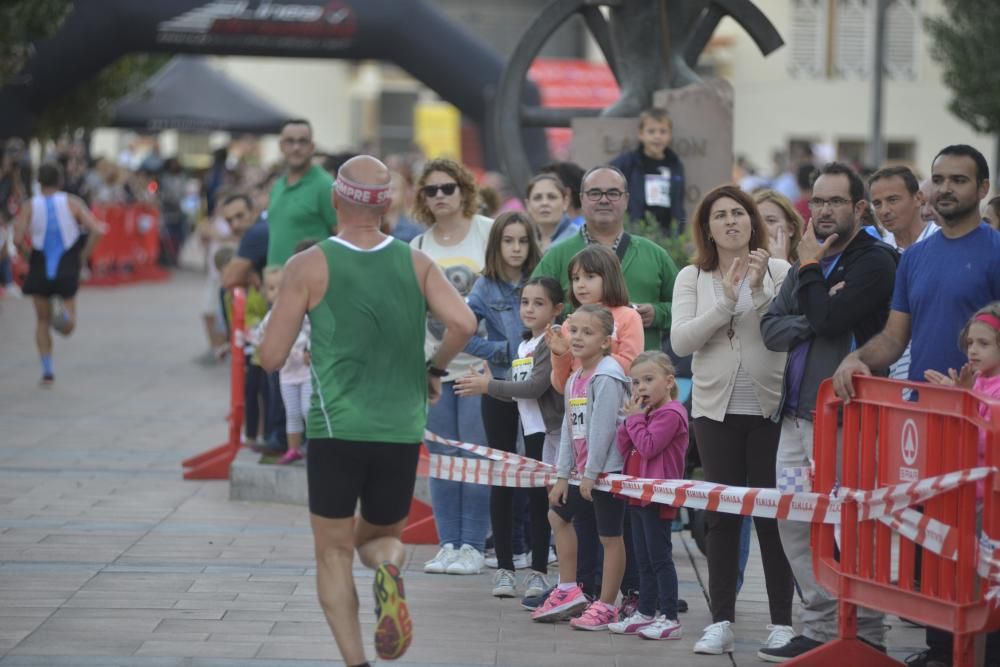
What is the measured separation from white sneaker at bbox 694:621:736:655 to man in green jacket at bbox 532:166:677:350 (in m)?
1.52

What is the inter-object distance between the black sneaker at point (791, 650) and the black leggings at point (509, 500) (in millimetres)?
1404

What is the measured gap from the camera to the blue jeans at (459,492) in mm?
7879

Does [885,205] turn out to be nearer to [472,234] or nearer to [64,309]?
[472,234]

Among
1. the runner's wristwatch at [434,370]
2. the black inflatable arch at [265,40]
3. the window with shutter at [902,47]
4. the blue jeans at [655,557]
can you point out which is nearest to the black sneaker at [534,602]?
the blue jeans at [655,557]

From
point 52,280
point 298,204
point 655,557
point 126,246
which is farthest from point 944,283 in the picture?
point 126,246

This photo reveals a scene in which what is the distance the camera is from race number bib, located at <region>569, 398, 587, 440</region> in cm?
664

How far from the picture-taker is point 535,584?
723cm

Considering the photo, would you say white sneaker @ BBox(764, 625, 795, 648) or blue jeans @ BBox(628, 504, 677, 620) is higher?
blue jeans @ BBox(628, 504, 677, 620)

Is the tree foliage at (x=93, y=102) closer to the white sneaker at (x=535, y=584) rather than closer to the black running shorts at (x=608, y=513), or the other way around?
the white sneaker at (x=535, y=584)

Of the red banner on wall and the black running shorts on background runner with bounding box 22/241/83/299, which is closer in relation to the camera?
the black running shorts on background runner with bounding box 22/241/83/299

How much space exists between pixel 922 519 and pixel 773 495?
34.0 inches

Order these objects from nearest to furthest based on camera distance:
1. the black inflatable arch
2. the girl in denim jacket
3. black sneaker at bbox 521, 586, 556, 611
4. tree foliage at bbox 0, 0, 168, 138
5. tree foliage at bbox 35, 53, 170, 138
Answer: black sneaker at bbox 521, 586, 556, 611 < the girl in denim jacket < the black inflatable arch < tree foliage at bbox 0, 0, 168, 138 < tree foliage at bbox 35, 53, 170, 138

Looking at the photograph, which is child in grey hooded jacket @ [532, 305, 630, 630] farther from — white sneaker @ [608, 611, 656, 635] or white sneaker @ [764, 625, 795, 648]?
white sneaker @ [764, 625, 795, 648]

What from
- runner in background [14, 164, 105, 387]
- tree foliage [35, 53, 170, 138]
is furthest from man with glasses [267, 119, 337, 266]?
tree foliage [35, 53, 170, 138]
